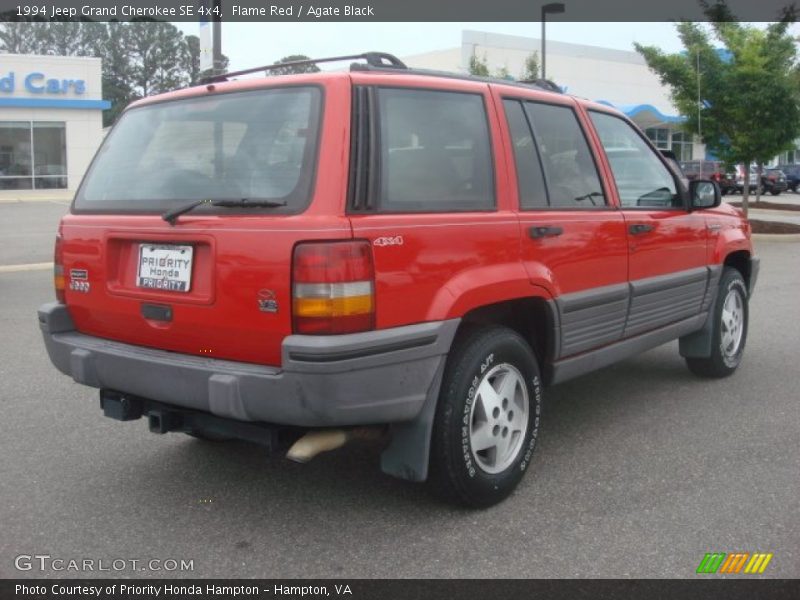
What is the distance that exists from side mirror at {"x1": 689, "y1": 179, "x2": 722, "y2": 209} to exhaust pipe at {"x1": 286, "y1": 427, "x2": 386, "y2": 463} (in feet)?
9.74

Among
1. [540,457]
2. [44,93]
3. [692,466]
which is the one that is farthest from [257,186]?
[44,93]

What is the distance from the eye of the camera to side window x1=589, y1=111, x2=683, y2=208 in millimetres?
4609

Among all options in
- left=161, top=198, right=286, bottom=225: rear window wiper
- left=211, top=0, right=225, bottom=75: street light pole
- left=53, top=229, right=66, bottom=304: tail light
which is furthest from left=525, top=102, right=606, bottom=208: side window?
left=211, top=0, right=225, bottom=75: street light pole

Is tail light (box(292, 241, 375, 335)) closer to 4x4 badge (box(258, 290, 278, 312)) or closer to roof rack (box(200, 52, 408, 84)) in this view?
4x4 badge (box(258, 290, 278, 312))

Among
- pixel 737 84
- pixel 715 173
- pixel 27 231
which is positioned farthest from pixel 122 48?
pixel 737 84

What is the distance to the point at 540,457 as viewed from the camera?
4250 millimetres

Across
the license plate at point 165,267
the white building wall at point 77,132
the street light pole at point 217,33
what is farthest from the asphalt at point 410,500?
the white building wall at point 77,132

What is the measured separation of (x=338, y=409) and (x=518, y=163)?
61.7 inches

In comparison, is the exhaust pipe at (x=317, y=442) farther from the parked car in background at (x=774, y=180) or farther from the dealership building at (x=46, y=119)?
the parked car in background at (x=774, y=180)

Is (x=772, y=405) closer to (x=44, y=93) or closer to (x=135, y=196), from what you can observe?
(x=135, y=196)

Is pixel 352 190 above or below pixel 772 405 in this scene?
above

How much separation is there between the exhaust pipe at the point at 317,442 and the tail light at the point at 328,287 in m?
0.46

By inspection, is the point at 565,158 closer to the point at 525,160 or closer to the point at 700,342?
the point at 525,160

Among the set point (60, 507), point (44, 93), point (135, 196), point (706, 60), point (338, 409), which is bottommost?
point (60, 507)
